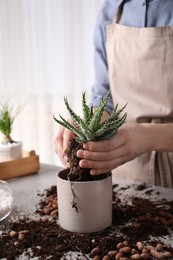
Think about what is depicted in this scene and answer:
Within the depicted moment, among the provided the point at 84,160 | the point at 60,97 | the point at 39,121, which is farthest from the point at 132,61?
the point at 39,121

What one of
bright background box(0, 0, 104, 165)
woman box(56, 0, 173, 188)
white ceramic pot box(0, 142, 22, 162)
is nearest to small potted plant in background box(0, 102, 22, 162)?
white ceramic pot box(0, 142, 22, 162)

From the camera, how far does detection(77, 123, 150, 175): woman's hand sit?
917mm

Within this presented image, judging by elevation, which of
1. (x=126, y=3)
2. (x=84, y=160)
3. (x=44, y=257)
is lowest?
(x=44, y=257)

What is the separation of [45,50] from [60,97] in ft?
0.97

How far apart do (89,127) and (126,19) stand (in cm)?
70

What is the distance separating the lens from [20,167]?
4.58 ft

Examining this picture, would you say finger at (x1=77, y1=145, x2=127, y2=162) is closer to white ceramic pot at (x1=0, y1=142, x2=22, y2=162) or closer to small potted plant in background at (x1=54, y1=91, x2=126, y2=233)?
small potted plant in background at (x1=54, y1=91, x2=126, y2=233)

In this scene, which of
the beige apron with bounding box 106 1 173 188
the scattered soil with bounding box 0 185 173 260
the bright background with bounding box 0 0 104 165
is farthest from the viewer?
the bright background with bounding box 0 0 104 165

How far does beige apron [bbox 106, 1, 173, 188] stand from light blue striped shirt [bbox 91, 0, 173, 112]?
0.03 metres

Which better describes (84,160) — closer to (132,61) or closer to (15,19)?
(132,61)

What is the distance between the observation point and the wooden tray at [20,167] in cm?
136

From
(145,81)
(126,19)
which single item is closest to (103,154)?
(145,81)

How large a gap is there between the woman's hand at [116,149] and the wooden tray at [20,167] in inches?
18.5

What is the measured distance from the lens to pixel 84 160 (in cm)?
92
